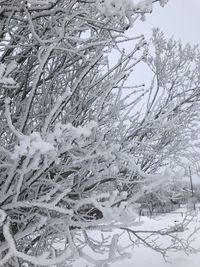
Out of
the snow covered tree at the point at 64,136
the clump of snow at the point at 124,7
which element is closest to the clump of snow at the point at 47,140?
the snow covered tree at the point at 64,136

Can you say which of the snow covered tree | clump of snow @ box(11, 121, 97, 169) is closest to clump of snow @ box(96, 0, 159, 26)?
the snow covered tree

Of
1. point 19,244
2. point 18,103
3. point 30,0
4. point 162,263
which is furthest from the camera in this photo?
point 162,263

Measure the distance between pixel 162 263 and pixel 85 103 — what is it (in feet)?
24.1

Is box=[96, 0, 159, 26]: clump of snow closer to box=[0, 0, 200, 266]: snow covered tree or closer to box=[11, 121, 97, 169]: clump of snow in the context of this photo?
box=[0, 0, 200, 266]: snow covered tree

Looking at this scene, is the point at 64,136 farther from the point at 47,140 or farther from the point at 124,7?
the point at 124,7

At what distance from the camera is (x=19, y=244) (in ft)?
15.0

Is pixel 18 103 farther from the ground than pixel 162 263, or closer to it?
farther from the ground

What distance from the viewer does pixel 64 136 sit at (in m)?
2.45

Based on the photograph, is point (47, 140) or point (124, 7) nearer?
point (124, 7)

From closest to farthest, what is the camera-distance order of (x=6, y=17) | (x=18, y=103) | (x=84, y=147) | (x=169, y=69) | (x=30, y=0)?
1. (x=30, y=0)
2. (x=6, y=17)
3. (x=84, y=147)
4. (x=18, y=103)
5. (x=169, y=69)

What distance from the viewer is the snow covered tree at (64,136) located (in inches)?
92.4

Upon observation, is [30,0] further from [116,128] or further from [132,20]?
[116,128]

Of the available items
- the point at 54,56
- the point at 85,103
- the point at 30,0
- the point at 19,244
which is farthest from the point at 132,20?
the point at 19,244

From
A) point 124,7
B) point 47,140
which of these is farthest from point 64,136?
point 124,7
